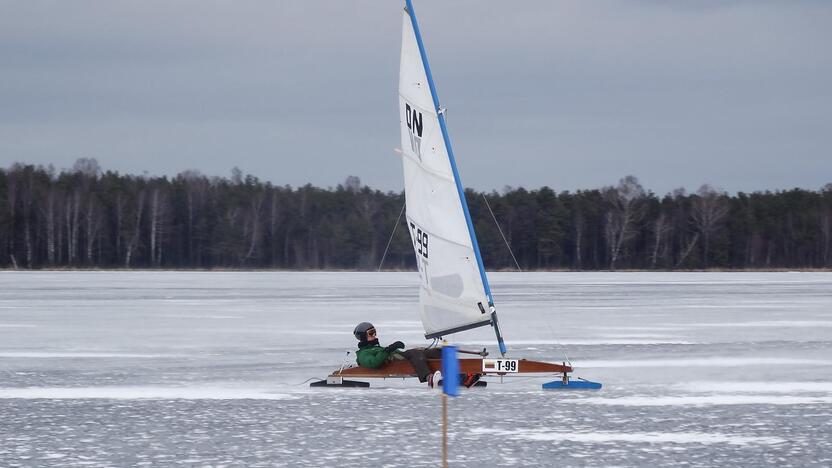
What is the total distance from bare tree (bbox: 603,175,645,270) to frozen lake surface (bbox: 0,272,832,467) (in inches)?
4080

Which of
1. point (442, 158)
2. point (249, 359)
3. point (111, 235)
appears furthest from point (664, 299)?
point (111, 235)

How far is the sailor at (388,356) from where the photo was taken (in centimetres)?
1423

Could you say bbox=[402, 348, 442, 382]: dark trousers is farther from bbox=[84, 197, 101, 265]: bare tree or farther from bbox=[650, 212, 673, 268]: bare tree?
bbox=[650, 212, 673, 268]: bare tree

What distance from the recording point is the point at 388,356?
570 inches

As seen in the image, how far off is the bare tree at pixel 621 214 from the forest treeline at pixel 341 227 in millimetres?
191

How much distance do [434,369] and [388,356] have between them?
59 cm

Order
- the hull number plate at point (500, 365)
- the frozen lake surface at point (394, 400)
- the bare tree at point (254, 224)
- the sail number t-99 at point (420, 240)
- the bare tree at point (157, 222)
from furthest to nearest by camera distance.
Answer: the bare tree at point (254, 224) → the bare tree at point (157, 222) → the sail number t-99 at point (420, 240) → the hull number plate at point (500, 365) → the frozen lake surface at point (394, 400)

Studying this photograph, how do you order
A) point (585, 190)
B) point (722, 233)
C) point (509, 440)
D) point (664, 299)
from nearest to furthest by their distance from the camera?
point (509, 440), point (664, 299), point (722, 233), point (585, 190)

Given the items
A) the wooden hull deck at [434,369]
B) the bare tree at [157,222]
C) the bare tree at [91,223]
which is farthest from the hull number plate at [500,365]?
the bare tree at [157,222]

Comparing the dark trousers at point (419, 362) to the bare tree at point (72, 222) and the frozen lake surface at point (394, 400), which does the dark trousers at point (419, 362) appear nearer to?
the frozen lake surface at point (394, 400)

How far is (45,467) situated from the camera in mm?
9477

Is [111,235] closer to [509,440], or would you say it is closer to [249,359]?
[249,359]

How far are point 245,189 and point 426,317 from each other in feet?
433

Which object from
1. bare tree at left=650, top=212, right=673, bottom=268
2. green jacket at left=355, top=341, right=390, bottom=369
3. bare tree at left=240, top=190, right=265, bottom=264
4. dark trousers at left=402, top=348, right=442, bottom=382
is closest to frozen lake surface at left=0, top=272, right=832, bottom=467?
dark trousers at left=402, top=348, right=442, bottom=382
